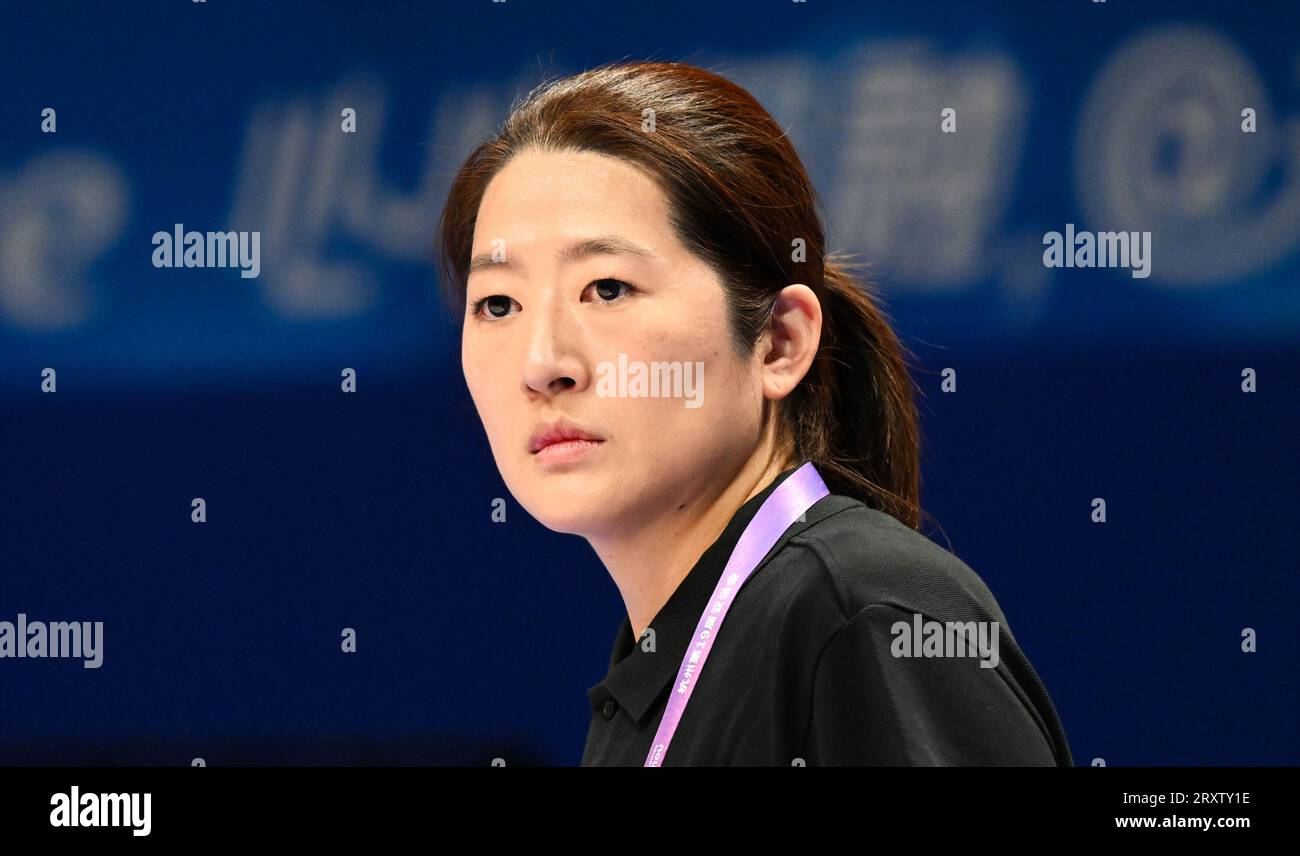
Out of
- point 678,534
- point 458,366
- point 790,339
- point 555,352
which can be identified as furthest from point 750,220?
point 458,366

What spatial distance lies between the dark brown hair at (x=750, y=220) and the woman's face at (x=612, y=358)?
36 mm

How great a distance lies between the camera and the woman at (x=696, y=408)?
1578 mm

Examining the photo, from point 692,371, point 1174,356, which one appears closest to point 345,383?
point 692,371

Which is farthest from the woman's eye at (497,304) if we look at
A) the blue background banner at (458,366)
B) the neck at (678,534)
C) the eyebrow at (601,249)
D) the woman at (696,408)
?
the blue background banner at (458,366)

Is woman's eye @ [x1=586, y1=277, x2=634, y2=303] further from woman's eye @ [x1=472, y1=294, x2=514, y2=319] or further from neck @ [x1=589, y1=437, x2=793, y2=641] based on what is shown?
neck @ [x1=589, y1=437, x2=793, y2=641]

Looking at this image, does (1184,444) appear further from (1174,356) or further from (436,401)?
(436,401)

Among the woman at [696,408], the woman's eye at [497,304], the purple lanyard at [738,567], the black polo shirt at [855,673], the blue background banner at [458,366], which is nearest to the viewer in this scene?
the black polo shirt at [855,673]

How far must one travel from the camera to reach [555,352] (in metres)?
1.82

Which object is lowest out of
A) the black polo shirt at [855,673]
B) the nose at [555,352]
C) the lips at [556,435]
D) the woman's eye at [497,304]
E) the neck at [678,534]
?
the black polo shirt at [855,673]

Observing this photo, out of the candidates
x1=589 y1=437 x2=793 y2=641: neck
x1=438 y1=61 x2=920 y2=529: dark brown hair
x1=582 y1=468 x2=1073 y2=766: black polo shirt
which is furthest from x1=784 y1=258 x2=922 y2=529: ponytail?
x1=582 y1=468 x2=1073 y2=766: black polo shirt

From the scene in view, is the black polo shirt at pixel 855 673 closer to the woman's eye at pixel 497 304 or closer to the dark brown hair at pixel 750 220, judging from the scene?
the dark brown hair at pixel 750 220

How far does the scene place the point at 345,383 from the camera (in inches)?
126

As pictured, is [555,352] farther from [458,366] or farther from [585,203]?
[458,366]
